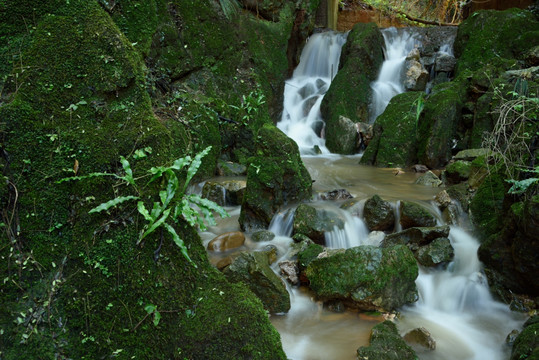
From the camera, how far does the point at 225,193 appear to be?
6867 mm

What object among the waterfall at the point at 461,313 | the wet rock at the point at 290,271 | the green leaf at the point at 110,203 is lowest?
the waterfall at the point at 461,313

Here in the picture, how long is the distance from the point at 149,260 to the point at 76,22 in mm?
1931

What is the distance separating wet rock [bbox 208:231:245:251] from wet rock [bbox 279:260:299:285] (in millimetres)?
827

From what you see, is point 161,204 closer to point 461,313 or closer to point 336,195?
point 461,313

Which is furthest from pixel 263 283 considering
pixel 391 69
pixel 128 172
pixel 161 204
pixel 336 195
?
pixel 391 69

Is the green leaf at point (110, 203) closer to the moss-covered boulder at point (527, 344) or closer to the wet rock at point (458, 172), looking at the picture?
the moss-covered boulder at point (527, 344)

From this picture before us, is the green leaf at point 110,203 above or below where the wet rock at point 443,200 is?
above

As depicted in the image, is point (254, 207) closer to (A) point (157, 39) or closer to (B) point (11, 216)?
(B) point (11, 216)

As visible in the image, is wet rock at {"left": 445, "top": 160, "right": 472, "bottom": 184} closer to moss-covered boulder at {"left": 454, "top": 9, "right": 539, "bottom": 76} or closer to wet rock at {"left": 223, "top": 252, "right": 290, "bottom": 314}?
moss-covered boulder at {"left": 454, "top": 9, "right": 539, "bottom": 76}

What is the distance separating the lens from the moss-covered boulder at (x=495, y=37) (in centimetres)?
1113

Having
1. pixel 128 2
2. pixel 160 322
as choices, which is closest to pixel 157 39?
pixel 128 2

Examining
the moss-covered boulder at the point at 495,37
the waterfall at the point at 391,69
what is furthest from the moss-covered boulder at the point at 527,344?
the waterfall at the point at 391,69

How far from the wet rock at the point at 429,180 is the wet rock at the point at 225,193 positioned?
12.7 ft

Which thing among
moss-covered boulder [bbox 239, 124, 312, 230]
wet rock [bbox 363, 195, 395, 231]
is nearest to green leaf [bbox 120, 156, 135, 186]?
moss-covered boulder [bbox 239, 124, 312, 230]
